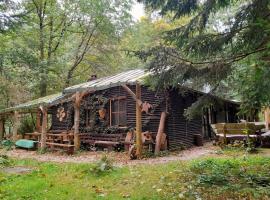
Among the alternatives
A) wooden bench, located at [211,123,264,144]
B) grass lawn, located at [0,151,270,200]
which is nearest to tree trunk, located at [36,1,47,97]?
wooden bench, located at [211,123,264,144]

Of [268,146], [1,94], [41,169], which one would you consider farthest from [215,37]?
[1,94]

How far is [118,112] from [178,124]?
3.28 meters

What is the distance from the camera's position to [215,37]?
294 inches

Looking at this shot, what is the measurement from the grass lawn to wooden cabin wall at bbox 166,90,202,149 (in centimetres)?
583

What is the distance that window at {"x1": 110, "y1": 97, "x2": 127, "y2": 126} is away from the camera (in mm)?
16453

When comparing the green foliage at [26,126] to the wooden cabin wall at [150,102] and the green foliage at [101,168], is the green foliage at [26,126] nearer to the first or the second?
Answer: the wooden cabin wall at [150,102]

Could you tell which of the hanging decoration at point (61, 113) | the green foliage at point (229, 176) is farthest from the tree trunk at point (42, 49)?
the green foliage at point (229, 176)

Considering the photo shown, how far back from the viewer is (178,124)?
16.5 meters

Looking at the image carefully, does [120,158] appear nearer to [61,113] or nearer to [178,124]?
[178,124]

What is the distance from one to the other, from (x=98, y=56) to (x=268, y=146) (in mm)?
22666

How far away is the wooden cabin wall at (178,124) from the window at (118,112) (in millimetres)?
2418

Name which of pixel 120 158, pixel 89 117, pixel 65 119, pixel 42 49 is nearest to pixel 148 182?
pixel 120 158

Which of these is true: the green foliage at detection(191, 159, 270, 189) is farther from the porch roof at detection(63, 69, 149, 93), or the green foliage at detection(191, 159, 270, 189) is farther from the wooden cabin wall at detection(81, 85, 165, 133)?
the wooden cabin wall at detection(81, 85, 165, 133)

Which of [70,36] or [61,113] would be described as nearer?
[61,113]
